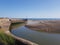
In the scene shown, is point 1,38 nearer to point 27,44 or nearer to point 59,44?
point 27,44

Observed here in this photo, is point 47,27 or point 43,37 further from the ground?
point 47,27

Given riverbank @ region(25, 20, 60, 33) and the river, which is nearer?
the river

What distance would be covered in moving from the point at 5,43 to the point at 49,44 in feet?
19.3

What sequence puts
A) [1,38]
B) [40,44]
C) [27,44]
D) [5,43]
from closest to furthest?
[27,44] → [5,43] → [1,38] → [40,44]

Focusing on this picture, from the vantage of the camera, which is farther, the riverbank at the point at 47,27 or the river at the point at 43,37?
the riverbank at the point at 47,27

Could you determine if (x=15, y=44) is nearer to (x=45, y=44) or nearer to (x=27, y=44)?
(x=27, y=44)

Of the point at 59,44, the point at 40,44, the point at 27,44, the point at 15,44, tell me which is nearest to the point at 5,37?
the point at 15,44

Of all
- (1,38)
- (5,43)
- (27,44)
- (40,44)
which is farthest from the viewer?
(40,44)

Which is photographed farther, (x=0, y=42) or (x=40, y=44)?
(x=40, y=44)

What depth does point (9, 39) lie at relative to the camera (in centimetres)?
1128

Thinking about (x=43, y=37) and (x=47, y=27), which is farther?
(x=47, y=27)

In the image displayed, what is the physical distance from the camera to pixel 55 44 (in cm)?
1417

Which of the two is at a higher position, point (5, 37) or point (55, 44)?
point (5, 37)

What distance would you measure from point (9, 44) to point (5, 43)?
390 millimetres
